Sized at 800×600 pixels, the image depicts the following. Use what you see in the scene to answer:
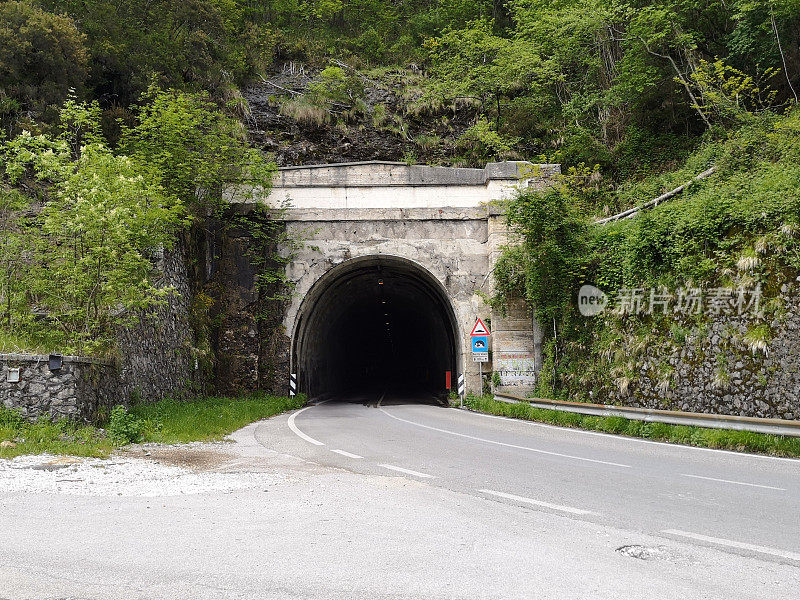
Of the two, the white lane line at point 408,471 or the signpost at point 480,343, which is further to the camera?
the signpost at point 480,343

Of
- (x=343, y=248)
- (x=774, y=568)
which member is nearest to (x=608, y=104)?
(x=343, y=248)

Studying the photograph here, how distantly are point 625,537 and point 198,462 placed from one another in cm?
584

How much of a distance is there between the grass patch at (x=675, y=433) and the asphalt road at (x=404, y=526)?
1.88 ft

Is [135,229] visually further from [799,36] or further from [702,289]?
[799,36]

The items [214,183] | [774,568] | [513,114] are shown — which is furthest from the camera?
[513,114]

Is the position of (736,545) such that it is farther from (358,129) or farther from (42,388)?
(358,129)

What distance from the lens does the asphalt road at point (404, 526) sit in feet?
12.6

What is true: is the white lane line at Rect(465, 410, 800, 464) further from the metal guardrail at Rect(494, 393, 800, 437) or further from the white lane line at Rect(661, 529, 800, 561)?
the white lane line at Rect(661, 529, 800, 561)

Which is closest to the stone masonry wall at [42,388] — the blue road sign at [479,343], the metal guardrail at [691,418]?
the metal guardrail at [691,418]

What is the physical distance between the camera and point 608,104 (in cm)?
2745

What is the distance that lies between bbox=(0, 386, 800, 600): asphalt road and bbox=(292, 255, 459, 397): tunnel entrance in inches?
515

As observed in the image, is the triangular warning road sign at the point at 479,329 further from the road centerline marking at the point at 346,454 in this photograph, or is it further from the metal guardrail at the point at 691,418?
the road centerline marking at the point at 346,454

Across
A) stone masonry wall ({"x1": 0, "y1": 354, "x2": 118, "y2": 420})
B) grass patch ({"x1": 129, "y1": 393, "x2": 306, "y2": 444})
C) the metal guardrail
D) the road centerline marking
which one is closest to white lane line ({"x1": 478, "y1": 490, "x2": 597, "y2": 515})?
the road centerline marking

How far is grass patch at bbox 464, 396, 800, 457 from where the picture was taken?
9.30 m
